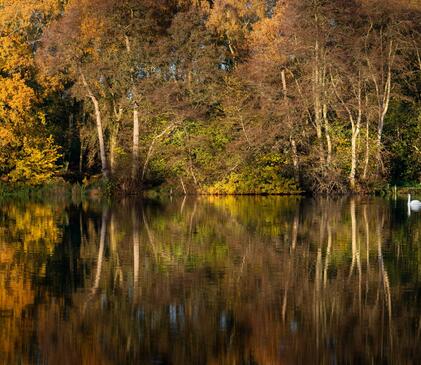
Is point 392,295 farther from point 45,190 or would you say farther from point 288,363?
point 45,190

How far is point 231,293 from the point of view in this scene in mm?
13797

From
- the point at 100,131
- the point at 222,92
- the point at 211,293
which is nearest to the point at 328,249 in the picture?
the point at 211,293

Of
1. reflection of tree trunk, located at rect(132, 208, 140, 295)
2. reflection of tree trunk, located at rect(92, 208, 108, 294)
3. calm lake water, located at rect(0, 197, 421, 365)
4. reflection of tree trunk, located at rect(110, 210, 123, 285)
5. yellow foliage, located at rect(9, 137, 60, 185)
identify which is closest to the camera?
calm lake water, located at rect(0, 197, 421, 365)

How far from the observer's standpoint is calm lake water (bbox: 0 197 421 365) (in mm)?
10219

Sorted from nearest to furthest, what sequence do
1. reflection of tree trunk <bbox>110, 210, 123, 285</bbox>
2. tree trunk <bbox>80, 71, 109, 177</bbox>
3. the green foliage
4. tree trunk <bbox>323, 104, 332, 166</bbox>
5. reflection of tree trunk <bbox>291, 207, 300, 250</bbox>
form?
reflection of tree trunk <bbox>110, 210, 123, 285</bbox>, reflection of tree trunk <bbox>291, 207, 300, 250</bbox>, tree trunk <bbox>323, 104, 332, 166</bbox>, the green foliage, tree trunk <bbox>80, 71, 109, 177</bbox>

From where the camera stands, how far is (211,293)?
45.1ft

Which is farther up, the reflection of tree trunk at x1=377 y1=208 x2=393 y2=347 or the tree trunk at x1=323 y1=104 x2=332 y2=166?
the tree trunk at x1=323 y1=104 x2=332 y2=166

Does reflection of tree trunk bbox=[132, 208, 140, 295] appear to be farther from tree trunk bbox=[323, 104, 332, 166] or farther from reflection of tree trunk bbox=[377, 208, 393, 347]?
tree trunk bbox=[323, 104, 332, 166]

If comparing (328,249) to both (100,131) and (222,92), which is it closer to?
(222,92)

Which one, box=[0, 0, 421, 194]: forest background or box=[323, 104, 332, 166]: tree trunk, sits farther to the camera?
box=[0, 0, 421, 194]: forest background

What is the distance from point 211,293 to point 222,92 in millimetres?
33217

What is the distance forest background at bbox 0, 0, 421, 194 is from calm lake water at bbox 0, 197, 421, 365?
685 inches

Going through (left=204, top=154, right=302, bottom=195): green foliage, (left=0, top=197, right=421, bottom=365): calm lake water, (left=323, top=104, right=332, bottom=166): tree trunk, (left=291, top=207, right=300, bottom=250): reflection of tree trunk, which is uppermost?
(left=323, top=104, right=332, bottom=166): tree trunk

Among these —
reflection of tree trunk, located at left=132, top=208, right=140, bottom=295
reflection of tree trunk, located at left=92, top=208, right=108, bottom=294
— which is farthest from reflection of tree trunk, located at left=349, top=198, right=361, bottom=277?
reflection of tree trunk, located at left=92, top=208, right=108, bottom=294
